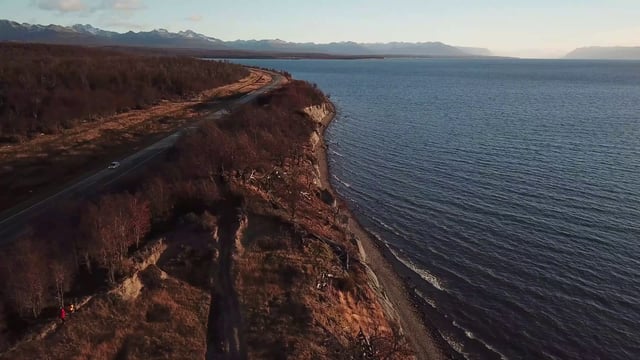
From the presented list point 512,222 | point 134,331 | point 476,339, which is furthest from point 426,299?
point 134,331

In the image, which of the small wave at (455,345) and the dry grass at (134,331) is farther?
the small wave at (455,345)

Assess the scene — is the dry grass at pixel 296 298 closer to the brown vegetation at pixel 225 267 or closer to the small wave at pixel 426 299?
the brown vegetation at pixel 225 267

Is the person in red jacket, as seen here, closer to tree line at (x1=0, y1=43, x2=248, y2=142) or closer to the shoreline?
the shoreline

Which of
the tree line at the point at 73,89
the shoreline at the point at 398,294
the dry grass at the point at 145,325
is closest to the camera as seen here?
the dry grass at the point at 145,325

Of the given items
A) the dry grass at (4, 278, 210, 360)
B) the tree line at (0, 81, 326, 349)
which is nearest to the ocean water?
the tree line at (0, 81, 326, 349)

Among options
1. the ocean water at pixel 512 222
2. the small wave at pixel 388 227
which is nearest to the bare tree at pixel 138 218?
the ocean water at pixel 512 222

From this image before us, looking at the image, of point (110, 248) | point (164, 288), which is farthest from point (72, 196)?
point (164, 288)

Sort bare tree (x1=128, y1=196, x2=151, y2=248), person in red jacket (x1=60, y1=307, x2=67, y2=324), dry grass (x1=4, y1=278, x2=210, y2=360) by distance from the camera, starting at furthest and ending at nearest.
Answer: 1. bare tree (x1=128, y1=196, x2=151, y2=248)
2. person in red jacket (x1=60, y1=307, x2=67, y2=324)
3. dry grass (x1=4, y1=278, x2=210, y2=360)

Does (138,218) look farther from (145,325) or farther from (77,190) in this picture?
(77,190)
